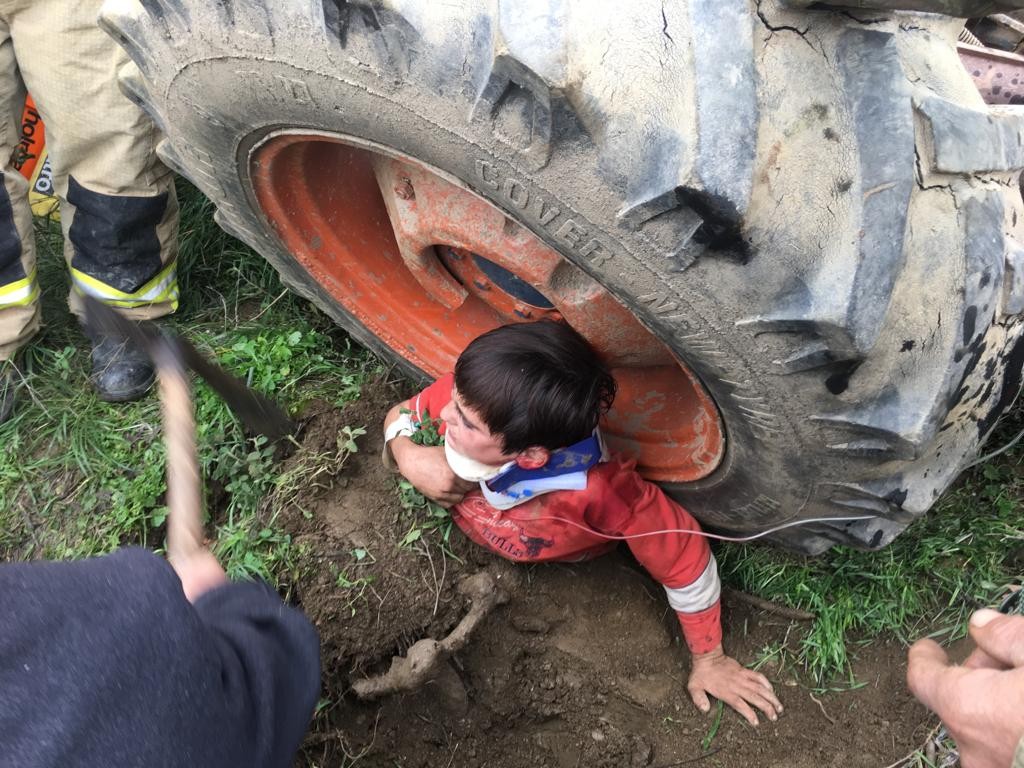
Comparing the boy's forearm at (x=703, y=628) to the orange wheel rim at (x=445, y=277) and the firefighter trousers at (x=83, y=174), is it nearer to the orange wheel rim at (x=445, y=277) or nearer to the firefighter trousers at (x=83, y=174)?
the orange wheel rim at (x=445, y=277)

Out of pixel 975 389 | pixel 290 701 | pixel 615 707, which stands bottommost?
pixel 615 707

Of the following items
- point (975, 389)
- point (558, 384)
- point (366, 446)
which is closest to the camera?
point (975, 389)

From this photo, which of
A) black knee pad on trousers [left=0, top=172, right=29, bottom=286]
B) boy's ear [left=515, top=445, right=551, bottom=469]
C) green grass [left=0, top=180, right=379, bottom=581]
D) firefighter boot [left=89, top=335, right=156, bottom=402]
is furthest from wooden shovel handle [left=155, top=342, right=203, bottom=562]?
black knee pad on trousers [left=0, top=172, right=29, bottom=286]

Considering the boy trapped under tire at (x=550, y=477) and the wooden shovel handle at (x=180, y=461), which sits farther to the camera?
the boy trapped under tire at (x=550, y=477)

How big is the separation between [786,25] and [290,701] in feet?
3.45

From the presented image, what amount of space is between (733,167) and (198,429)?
1.57 metres

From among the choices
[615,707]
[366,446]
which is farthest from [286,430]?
[615,707]

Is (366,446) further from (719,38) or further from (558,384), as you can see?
(719,38)

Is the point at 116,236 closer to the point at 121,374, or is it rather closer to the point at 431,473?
the point at 121,374

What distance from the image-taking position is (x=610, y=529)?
5.90ft

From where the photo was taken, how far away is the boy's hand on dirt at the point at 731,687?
74.7 inches

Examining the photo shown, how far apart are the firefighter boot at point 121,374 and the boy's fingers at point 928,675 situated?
1962mm

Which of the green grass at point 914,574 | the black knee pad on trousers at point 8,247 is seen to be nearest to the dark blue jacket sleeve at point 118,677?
the green grass at point 914,574

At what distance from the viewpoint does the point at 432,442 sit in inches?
75.6
